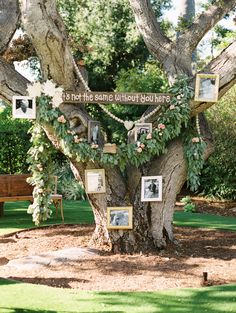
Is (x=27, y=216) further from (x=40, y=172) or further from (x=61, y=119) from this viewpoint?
(x=61, y=119)

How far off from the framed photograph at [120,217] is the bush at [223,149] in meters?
7.57

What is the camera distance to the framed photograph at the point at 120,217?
24.3 feet

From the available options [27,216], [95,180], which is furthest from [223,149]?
[95,180]

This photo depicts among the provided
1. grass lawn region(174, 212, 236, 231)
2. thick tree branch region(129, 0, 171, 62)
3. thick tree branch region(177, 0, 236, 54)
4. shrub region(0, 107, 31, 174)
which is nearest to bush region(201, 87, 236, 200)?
grass lawn region(174, 212, 236, 231)

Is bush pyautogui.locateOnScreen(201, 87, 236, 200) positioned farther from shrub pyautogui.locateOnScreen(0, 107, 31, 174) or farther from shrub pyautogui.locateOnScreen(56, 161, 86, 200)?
shrub pyautogui.locateOnScreen(0, 107, 31, 174)

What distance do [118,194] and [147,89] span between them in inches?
379

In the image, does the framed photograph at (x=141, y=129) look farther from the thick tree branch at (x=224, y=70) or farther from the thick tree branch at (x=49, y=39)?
the thick tree branch at (x=49, y=39)

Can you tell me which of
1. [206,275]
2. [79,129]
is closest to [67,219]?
[79,129]

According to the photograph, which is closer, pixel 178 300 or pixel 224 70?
pixel 178 300

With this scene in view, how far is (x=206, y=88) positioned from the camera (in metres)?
7.10

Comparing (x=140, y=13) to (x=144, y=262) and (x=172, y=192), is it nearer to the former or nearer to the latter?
(x=172, y=192)

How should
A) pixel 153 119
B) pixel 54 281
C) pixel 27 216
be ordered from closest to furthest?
pixel 54 281 < pixel 153 119 < pixel 27 216

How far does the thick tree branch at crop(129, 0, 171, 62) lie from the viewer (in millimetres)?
7910

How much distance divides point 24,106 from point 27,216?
5025 millimetres
